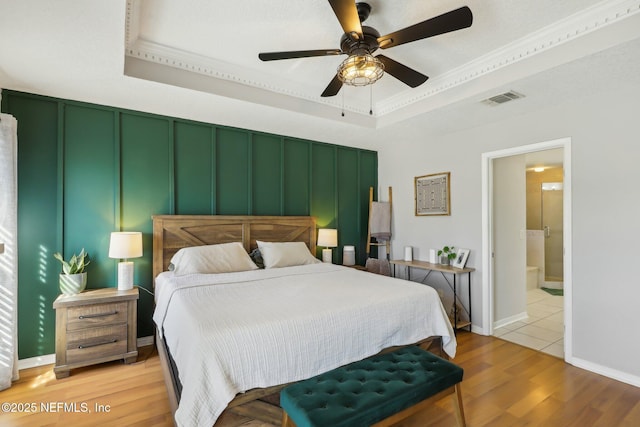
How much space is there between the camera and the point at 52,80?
2670mm

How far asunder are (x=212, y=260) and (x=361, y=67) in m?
2.40

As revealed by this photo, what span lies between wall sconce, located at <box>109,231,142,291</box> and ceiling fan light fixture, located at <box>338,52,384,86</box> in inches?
97.1

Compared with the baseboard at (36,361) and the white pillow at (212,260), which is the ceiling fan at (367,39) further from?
the baseboard at (36,361)

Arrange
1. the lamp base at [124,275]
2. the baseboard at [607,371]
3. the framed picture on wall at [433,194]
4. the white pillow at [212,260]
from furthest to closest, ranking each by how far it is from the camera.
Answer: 1. the framed picture on wall at [433,194]
2. the white pillow at [212,260]
3. the lamp base at [124,275]
4. the baseboard at [607,371]

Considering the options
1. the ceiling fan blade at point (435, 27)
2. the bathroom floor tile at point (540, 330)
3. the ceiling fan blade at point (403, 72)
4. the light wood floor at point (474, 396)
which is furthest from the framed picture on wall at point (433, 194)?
the ceiling fan blade at point (435, 27)

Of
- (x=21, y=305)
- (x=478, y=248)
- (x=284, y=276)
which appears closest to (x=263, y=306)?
(x=284, y=276)

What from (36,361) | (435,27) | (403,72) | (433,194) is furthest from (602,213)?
(36,361)

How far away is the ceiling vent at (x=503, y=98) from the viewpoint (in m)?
2.93

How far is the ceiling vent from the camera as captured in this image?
2.93 m

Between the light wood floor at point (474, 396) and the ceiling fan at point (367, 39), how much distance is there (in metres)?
Answer: 2.25

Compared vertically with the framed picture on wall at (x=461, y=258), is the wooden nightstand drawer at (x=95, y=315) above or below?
below

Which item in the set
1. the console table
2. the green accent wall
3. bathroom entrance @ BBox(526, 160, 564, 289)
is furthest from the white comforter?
bathroom entrance @ BBox(526, 160, 564, 289)

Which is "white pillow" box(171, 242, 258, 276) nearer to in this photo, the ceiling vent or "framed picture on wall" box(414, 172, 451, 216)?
"framed picture on wall" box(414, 172, 451, 216)

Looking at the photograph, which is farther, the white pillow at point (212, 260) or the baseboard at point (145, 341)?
the baseboard at point (145, 341)
